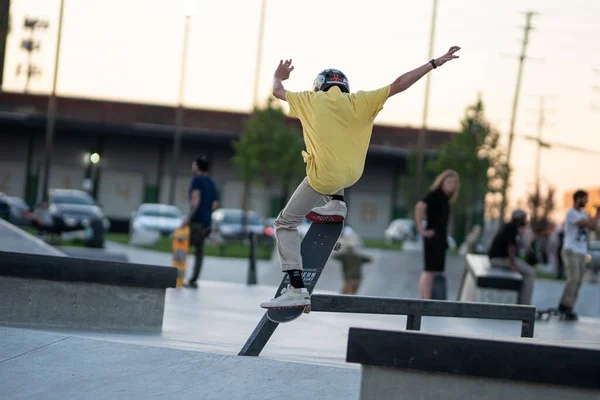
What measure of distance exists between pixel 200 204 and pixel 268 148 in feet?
127

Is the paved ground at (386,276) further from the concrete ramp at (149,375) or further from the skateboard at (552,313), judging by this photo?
the concrete ramp at (149,375)

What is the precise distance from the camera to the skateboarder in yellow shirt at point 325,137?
20.0 feet

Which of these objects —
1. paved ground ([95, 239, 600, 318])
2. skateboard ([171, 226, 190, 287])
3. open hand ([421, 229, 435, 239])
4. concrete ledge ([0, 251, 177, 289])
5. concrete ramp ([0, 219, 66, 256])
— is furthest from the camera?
paved ground ([95, 239, 600, 318])

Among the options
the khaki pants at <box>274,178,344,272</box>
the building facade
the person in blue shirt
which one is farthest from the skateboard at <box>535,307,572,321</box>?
the building facade

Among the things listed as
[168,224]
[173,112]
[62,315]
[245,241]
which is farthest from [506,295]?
[173,112]

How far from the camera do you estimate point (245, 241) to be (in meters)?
45.7

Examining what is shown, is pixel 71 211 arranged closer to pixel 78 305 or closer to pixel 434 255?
pixel 434 255

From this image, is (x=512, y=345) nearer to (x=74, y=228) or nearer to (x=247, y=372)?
(x=247, y=372)

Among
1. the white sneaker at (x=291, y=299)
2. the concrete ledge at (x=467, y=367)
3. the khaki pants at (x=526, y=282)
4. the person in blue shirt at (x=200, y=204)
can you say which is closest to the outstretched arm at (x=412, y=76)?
the white sneaker at (x=291, y=299)

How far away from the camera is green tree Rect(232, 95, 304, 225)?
170 feet

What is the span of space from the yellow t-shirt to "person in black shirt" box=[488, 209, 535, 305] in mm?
7441

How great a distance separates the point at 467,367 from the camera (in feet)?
14.5

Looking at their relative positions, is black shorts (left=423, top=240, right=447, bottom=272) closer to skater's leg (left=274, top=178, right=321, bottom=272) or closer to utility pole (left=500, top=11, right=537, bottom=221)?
skater's leg (left=274, top=178, right=321, bottom=272)

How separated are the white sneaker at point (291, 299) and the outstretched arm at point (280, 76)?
4.34 ft
